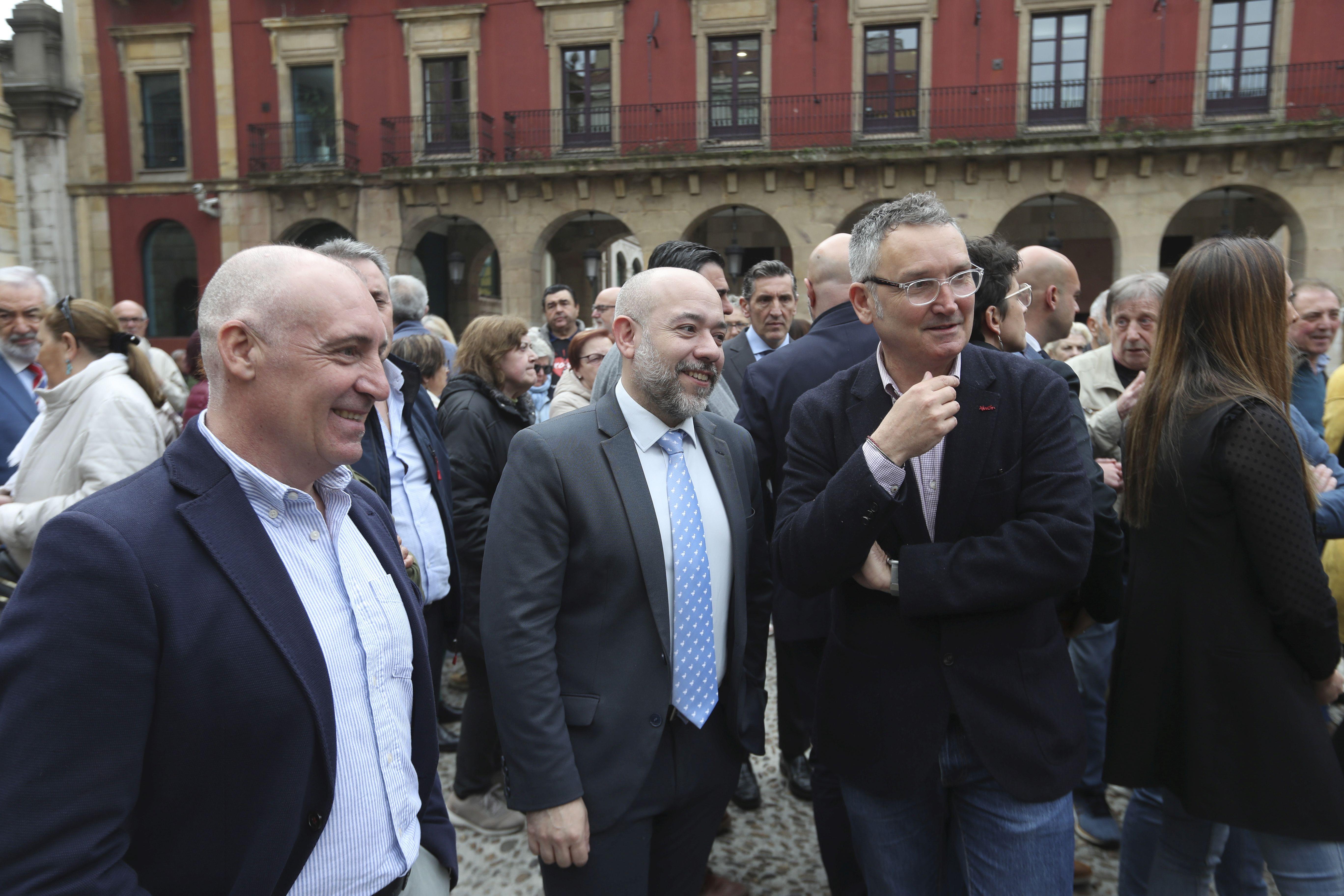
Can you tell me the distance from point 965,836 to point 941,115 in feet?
57.3

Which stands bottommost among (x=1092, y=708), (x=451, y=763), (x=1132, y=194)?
(x=451, y=763)

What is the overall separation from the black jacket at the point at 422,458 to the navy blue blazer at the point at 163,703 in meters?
1.74

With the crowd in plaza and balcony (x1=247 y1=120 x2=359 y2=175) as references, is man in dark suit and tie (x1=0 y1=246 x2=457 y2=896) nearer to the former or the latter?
the crowd in plaza

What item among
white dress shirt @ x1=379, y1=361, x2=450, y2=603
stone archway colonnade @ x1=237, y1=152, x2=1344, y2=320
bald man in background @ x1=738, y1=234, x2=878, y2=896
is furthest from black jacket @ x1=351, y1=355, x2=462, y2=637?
stone archway colonnade @ x1=237, y1=152, x2=1344, y2=320

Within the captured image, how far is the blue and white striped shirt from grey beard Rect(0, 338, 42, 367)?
3360mm

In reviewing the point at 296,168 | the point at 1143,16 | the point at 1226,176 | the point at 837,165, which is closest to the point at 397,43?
the point at 296,168

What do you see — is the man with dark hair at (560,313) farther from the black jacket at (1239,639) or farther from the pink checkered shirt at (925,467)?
the black jacket at (1239,639)

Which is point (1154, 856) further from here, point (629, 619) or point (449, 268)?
point (449, 268)

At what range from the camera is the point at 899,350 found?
2.18m

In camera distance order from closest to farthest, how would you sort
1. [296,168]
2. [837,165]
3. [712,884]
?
[712,884]
[837,165]
[296,168]

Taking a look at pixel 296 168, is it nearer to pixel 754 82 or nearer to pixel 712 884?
pixel 754 82

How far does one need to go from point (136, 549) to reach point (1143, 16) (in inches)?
784

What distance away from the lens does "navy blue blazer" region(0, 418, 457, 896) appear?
1153 mm

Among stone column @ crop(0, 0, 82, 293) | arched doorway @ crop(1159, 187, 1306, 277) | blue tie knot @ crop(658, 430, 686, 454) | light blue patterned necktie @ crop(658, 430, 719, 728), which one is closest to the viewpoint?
light blue patterned necktie @ crop(658, 430, 719, 728)
